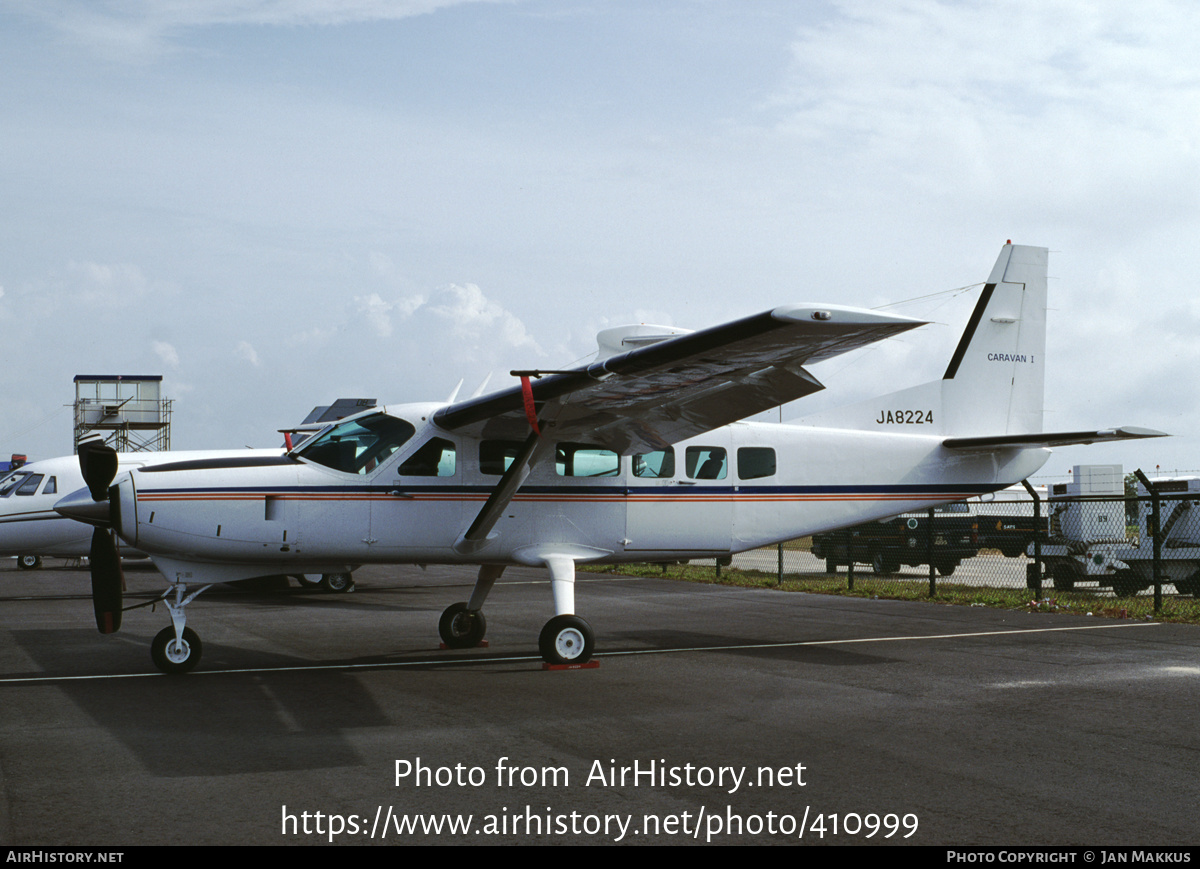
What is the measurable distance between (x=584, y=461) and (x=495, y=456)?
37.6 inches

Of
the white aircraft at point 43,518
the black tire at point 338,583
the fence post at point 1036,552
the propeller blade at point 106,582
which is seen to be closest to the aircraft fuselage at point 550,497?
the propeller blade at point 106,582

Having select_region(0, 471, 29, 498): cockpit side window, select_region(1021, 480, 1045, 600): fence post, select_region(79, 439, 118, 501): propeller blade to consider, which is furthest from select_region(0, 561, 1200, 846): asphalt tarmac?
select_region(0, 471, 29, 498): cockpit side window

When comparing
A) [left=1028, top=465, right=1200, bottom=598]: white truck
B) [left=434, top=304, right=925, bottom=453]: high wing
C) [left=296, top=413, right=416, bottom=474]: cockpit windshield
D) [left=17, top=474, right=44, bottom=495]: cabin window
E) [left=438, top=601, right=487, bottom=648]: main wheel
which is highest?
[left=434, top=304, right=925, bottom=453]: high wing

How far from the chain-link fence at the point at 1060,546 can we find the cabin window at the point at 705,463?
313cm

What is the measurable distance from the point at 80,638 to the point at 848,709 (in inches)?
380

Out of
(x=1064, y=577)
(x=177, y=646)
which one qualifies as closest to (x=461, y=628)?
(x=177, y=646)

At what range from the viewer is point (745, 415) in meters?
10.2

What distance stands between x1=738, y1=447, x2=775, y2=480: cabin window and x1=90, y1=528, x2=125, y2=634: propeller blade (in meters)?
6.47

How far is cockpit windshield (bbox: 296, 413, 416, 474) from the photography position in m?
10.2

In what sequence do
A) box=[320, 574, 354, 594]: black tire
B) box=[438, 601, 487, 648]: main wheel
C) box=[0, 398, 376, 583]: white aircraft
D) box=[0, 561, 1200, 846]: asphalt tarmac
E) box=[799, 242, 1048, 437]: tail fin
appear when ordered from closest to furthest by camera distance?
box=[0, 561, 1200, 846]: asphalt tarmac, box=[438, 601, 487, 648]: main wheel, box=[799, 242, 1048, 437]: tail fin, box=[0, 398, 376, 583]: white aircraft, box=[320, 574, 354, 594]: black tire

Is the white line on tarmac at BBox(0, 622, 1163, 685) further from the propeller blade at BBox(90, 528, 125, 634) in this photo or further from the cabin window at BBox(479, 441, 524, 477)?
the cabin window at BBox(479, 441, 524, 477)

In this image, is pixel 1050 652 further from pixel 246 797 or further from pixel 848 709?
pixel 246 797

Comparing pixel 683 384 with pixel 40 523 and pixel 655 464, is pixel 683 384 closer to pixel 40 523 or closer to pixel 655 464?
pixel 655 464

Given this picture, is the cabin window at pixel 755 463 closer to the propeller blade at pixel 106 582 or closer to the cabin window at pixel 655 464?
the cabin window at pixel 655 464
